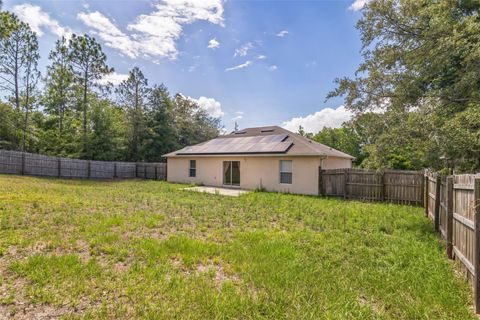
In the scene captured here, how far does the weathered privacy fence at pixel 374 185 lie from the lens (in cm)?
1070

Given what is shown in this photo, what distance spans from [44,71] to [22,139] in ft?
22.8

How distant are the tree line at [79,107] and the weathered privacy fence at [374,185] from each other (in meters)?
18.9

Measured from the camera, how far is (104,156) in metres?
23.3

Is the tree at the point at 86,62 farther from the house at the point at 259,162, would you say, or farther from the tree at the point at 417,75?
the tree at the point at 417,75

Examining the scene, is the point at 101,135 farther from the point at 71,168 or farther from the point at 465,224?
the point at 465,224

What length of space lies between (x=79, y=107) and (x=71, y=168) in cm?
854

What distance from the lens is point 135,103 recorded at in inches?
1091

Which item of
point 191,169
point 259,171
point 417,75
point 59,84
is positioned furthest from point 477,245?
point 59,84

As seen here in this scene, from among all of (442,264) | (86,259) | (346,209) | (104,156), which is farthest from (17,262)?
(104,156)

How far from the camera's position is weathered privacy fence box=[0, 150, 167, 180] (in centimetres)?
1791

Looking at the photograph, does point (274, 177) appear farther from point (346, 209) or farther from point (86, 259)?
point (86, 259)

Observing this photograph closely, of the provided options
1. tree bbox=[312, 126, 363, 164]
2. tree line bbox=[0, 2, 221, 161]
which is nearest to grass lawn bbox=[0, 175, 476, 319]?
tree line bbox=[0, 2, 221, 161]

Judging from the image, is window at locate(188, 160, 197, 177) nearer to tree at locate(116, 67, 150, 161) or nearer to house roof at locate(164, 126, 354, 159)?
house roof at locate(164, 126, 354, 159)

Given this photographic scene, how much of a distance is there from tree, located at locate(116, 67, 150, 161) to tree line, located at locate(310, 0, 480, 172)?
22.7 m
